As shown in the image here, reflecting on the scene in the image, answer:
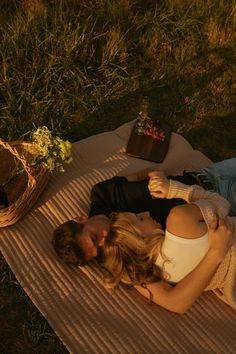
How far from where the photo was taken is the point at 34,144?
3150 millimetres

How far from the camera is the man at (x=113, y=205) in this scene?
2.80 metres

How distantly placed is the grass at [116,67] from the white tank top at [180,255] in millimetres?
1730

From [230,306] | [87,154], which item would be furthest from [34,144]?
[230,306]

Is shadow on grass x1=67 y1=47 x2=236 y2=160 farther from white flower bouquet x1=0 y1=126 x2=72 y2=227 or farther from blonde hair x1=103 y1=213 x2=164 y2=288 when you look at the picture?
blonde hair x1=103 y1=213 x2=164 y2=288

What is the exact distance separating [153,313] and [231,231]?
67 centimetres

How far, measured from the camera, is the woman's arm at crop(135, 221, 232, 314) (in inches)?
104

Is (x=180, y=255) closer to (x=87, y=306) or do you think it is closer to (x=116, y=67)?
(x=87, y=306)

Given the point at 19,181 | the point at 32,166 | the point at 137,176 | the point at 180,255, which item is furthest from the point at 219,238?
the point at 19,181

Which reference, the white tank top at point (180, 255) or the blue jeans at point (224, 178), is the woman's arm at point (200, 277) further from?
the blue jeans at point (224, 178)

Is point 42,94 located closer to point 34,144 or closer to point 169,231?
point 34,144

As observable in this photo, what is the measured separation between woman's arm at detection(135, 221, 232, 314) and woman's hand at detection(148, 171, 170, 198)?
0.43 meters

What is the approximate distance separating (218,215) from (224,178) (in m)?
0.70

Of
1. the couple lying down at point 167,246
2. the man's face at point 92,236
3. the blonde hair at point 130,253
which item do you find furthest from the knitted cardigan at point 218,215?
the man's face at point 92,236

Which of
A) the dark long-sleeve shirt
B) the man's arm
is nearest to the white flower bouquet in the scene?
the dark long-sleeve shirt
